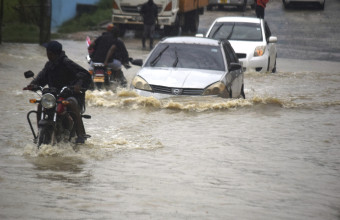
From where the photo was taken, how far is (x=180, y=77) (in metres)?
12.4

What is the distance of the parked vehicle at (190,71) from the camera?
1220 cm

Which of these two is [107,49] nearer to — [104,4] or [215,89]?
[215,89]

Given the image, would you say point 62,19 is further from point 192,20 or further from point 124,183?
point 124,183

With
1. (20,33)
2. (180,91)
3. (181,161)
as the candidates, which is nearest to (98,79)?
(180,91)

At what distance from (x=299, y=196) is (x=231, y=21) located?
13077 mm

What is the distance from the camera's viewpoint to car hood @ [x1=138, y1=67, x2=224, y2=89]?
12.2 m

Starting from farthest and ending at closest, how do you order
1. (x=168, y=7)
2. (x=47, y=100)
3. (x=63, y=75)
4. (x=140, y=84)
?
(x=168, y=7) → (x=140, y=84) → (x=63, y=75) → (x=47, y=100)

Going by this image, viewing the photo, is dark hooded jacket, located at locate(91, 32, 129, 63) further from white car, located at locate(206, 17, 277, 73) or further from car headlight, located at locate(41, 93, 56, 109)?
car headlight, located at locate(41, 93, 56, 109)

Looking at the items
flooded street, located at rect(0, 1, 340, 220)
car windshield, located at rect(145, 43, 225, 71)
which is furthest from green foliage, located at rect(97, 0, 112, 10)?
car windshield, located at rect(145, 43, 225, 71)

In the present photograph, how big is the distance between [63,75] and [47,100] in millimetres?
642

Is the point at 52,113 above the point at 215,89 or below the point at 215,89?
above

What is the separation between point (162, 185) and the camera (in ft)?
25.5

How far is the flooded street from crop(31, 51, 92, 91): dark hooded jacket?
85cm

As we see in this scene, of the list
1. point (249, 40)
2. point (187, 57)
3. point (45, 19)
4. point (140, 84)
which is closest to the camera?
point (140, 84)
